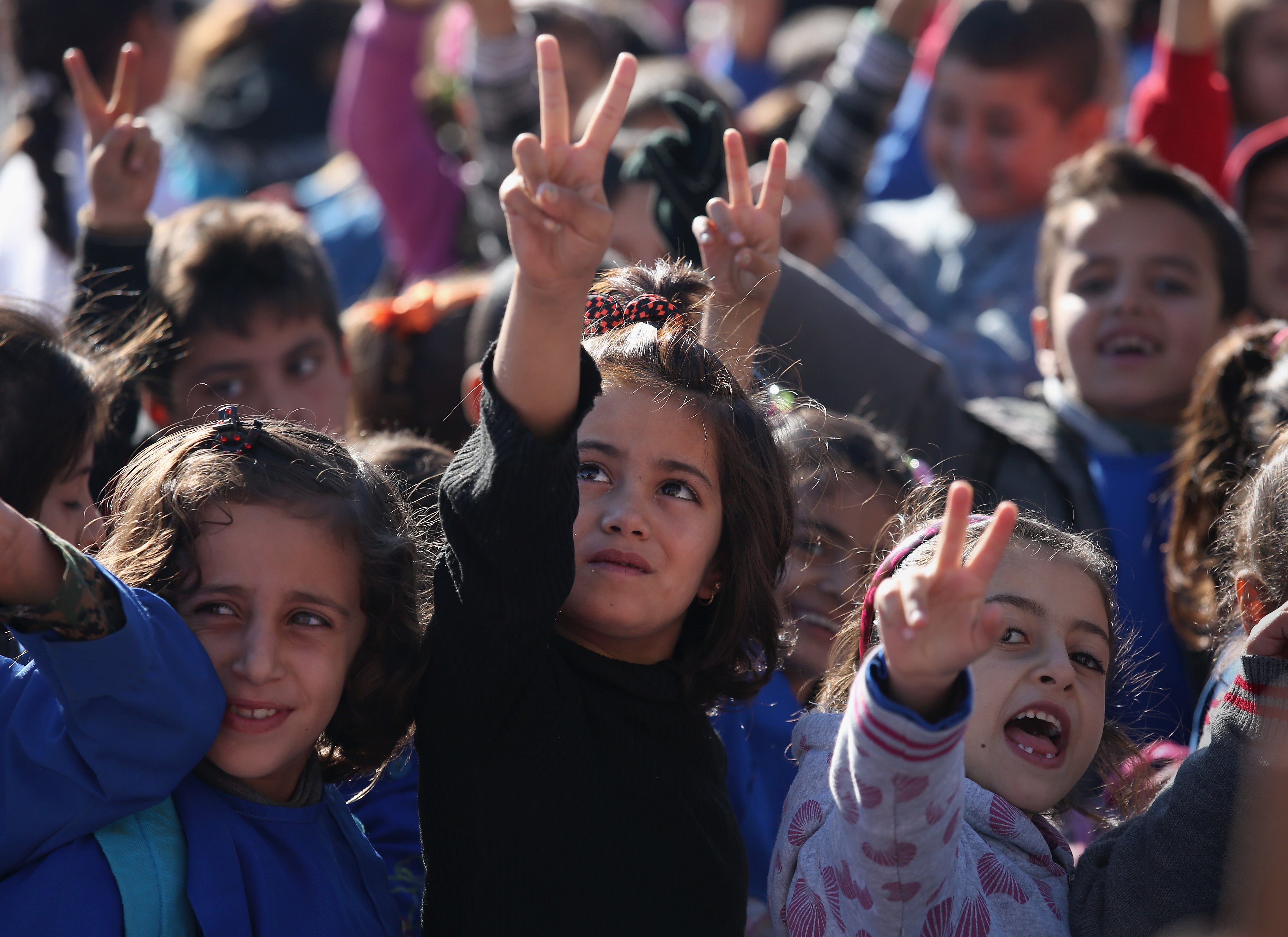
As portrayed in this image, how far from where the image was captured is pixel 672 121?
13.1 ft

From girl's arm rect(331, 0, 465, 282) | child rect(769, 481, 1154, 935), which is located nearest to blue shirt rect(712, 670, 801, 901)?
child rect(769, 481, 1154, 935)

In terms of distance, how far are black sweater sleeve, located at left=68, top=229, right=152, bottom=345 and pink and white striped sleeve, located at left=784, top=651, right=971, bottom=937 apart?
5.94 ft

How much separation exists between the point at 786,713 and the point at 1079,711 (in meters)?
0.68

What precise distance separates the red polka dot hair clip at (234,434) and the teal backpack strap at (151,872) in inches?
19.1

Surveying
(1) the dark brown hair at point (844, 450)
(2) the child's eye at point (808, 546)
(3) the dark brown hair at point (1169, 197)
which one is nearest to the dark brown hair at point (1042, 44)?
(3) the dark brown hair at point (1169, 197)

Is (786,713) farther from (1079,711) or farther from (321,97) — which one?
(321,97)

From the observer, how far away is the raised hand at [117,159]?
2.54 m

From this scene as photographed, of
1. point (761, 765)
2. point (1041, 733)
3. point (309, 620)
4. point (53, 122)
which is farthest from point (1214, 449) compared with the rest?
point (53, 122)

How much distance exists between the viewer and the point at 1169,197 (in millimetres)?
2922

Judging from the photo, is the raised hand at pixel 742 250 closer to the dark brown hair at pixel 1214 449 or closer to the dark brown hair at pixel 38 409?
the dark brown hair at pixel 1214 449

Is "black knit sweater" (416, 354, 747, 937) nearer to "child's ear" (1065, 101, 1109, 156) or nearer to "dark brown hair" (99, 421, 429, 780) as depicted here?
"dark brown hair" (99, 421, 429, 780)

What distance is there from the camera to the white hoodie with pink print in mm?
1333

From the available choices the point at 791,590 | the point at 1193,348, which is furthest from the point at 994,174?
the point at 791,590

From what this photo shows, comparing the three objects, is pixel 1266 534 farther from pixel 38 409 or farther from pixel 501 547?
pixel 38 409
